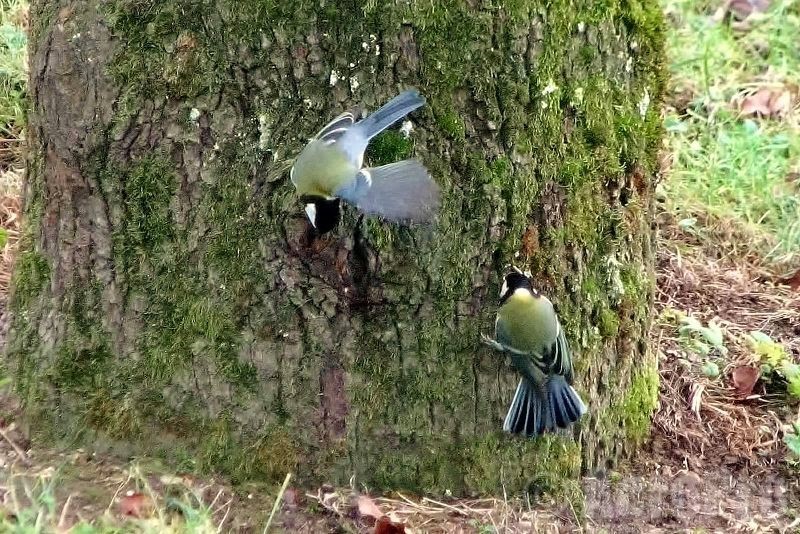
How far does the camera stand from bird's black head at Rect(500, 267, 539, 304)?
213 cm

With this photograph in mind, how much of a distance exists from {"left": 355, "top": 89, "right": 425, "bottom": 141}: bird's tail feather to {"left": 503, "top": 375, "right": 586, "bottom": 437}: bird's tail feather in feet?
2.33

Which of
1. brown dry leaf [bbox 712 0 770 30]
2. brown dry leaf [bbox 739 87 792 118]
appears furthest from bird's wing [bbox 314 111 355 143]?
brown dry leaf [bbox 712 0 770 30]

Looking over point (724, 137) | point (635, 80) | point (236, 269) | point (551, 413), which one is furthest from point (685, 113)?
point (236, 269)

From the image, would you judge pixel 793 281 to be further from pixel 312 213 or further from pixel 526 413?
pixel 312 213

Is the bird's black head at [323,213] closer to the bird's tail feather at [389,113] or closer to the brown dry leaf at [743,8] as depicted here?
the bird's tail feather at [389,113]

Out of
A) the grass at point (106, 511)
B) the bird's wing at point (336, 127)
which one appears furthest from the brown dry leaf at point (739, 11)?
the grass at point (106, 511)

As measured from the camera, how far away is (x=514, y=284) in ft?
7.00

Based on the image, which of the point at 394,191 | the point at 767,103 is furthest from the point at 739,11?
the point at 394,191

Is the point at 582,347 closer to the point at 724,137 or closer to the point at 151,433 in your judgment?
the point at 151,433

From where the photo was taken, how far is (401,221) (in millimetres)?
2094

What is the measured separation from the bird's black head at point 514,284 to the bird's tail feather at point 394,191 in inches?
10.2

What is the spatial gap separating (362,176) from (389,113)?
0.15 meters

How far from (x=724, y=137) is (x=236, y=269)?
3.04 metres

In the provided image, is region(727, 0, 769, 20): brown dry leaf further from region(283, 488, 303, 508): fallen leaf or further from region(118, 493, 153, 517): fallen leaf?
region(118, 493, 153, 517): fallen leaf
